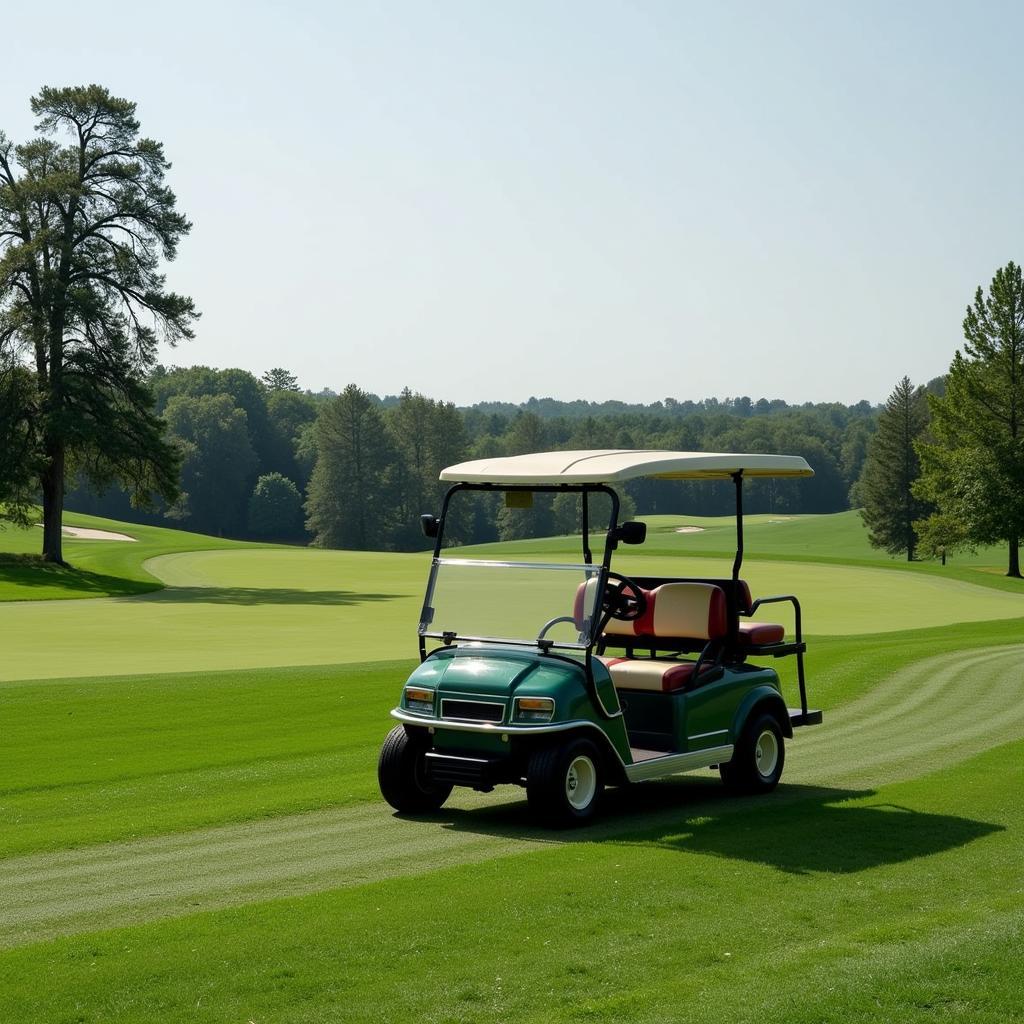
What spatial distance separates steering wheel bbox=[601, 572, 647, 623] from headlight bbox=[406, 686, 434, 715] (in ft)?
4.70

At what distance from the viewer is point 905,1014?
5875 mm

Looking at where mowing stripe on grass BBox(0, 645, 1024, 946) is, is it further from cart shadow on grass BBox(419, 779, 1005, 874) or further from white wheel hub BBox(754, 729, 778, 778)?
white wheel hub BBox(754, 729, 778, 778)

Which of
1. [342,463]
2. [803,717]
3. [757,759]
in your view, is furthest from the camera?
[342,463]

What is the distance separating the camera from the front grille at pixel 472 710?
10.0m

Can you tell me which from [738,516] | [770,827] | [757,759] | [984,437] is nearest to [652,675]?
[757,759]

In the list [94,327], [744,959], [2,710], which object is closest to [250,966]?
[744,959]

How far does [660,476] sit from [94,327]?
3723 centimetres

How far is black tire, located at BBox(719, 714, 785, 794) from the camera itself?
1162 cm

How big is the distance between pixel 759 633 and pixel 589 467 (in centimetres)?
257

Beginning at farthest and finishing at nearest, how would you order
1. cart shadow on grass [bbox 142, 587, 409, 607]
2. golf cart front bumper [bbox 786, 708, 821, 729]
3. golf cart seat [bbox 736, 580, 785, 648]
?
cart shadow on grass [bbox 142, 587, 409, 607] → golf cart front bumper [bbox 786, 708, 821, 729] → golf cart seat [bbox 736, 580, 785, 648]

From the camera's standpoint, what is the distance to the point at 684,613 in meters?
11.7

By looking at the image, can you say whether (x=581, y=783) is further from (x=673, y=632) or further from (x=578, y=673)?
(x=673, y=632)

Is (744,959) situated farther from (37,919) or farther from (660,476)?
(660,476)

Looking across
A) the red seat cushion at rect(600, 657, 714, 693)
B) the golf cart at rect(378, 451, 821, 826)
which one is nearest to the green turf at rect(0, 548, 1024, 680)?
the golf cart at rect(378, 451, 821, 826)
